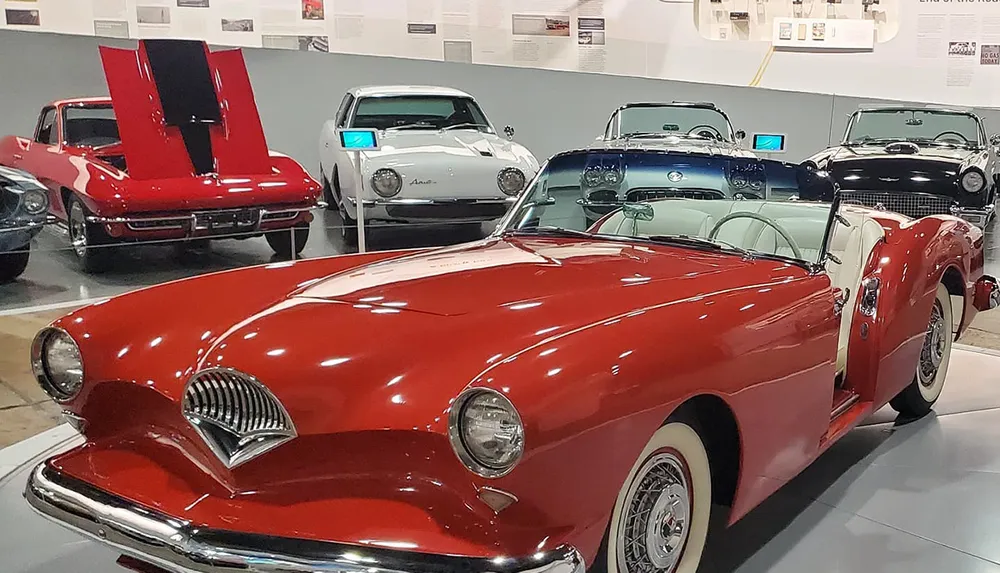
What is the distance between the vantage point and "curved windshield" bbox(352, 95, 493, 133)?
596cm

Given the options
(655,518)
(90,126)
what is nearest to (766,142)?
(655,518)

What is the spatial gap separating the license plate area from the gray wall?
0.54 meters

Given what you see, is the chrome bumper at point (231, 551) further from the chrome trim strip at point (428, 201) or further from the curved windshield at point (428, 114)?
the curved windshield at point (428, 114)

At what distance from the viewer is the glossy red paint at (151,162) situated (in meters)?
5.00

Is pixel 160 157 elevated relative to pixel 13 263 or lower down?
elevated

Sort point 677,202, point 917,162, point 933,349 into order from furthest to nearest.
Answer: point 917,162 → point 933,349 → point 677,202

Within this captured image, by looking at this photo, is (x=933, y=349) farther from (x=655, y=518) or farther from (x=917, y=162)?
(x=917, y=162)

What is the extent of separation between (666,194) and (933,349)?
145 cm

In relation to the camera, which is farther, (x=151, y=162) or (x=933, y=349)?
(x=151, y=162)

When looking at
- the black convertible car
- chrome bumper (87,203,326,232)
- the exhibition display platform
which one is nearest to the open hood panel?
chrome bumper (87,203,326,232)

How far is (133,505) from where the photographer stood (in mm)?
1875

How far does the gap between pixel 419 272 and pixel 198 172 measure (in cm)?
321

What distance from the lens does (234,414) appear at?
187 centimetres

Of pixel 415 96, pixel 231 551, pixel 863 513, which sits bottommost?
pixel 863 513
